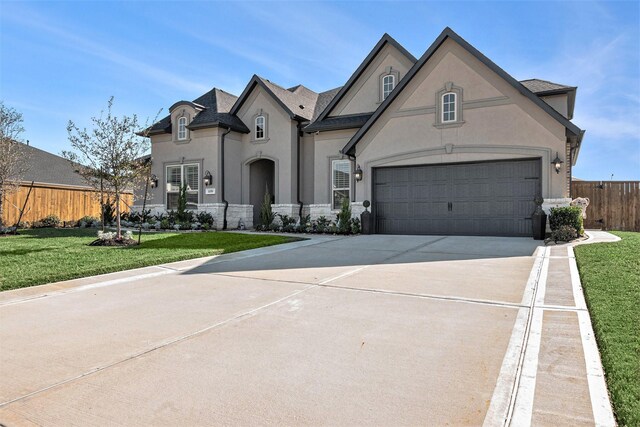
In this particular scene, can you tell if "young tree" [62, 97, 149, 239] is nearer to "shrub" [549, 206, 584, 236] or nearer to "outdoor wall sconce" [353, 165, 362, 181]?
Answer: "outdoor wall sconce" [353, 165, 362, 181]

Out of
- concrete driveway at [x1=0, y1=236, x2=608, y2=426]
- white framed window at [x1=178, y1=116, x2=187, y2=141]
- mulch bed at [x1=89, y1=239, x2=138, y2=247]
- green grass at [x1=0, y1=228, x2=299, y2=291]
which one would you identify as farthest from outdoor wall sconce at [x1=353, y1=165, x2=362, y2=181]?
white framed window at [x1=178, y1=116, x2=187, y2=141]

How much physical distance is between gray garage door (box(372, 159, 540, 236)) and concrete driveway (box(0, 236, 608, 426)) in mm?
6551

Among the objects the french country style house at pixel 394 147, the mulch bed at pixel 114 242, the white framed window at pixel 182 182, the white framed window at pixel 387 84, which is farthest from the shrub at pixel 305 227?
the mulch bed at pixel 114 242

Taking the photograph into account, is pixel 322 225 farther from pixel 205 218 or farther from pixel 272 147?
pixel 205 218

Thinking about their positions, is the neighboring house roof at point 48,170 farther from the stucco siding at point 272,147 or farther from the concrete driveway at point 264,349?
the concrete driveway at point 264,349

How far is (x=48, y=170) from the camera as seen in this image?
75.3 ft

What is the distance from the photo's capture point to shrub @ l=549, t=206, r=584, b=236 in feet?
34.3

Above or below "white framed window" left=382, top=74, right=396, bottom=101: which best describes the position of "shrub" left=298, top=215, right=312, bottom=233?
below

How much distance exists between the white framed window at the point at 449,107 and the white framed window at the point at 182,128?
11.9m

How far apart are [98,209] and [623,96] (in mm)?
24935

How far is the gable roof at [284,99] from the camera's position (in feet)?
56.3

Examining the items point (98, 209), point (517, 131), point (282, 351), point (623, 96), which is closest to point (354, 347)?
point (282, 351)

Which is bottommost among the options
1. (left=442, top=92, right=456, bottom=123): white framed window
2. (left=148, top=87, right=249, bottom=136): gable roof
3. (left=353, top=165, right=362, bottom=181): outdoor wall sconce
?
(left=353, top=165, right=362, bottom=181): outdoor wall sconce

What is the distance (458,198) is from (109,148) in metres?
10.7
